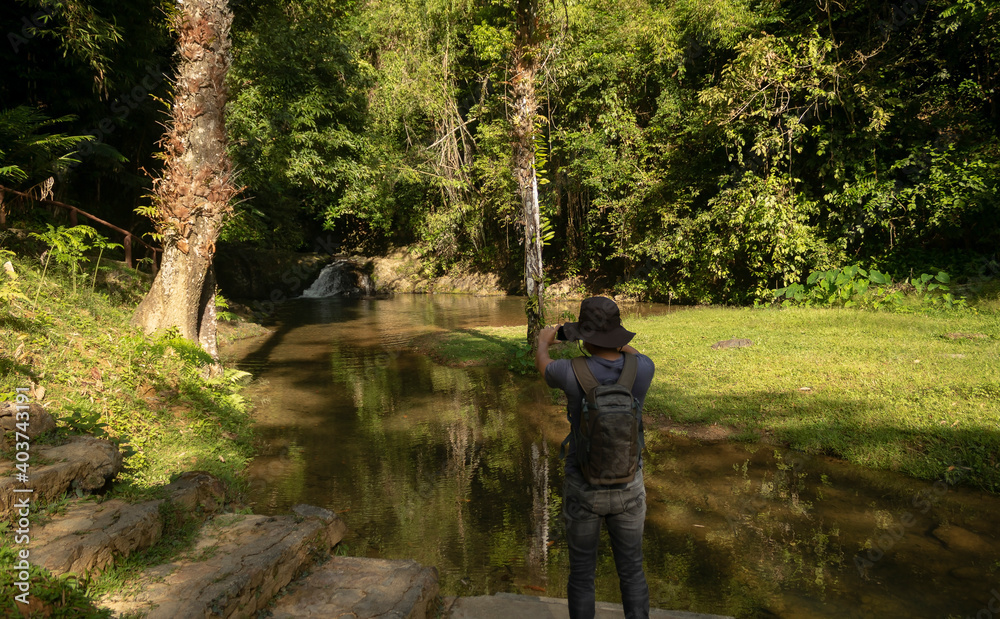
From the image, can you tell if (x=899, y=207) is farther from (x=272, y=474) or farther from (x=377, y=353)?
(x=272, y=474)

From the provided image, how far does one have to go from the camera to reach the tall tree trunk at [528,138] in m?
10.0

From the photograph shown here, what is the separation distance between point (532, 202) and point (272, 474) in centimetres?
650

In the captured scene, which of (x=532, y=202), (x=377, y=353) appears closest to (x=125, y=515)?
(x=532, y=202)

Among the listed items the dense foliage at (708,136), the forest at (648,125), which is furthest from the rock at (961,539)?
the dense foliage at (708,136)

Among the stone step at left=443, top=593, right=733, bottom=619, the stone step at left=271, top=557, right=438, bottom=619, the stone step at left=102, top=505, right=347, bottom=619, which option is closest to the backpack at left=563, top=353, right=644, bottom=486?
the stone step at left=443, top=593, right=733, bottom=619

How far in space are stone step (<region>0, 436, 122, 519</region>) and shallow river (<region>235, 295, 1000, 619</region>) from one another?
1592 mm

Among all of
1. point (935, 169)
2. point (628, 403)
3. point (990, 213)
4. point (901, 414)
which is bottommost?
point (901, 414)

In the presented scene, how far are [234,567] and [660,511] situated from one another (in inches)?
136

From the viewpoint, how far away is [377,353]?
13250 mm

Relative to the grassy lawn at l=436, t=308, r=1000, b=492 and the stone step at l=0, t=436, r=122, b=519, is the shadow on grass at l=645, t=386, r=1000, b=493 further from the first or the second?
the stone step at l=0, t=436, r=122, b=519

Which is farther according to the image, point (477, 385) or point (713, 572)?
point (477, 385)

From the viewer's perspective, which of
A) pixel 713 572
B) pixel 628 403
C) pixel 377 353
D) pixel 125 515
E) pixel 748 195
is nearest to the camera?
pixel 628 403

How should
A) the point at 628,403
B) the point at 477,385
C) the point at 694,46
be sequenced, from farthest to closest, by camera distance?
the point at 694,46 → the point at 477,385 → the point at 628,403

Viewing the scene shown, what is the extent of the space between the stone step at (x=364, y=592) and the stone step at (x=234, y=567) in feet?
0.46
